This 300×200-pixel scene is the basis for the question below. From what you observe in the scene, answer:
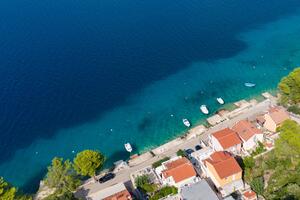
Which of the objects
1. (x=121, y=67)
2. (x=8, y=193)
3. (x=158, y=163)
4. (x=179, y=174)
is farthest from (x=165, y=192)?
(x=121, y=67)

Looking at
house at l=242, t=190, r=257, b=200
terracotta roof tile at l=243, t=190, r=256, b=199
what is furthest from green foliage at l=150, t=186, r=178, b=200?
terracotta roof tile at l=243, t=190, r=256, b=199

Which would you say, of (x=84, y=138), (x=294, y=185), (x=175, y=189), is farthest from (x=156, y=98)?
(x=294, y=185)

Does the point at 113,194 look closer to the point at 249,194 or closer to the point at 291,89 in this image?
the point at 249,194

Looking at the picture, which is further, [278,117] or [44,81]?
[44,81]

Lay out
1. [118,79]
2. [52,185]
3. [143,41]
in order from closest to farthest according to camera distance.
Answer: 1. [52,185]
2. [118,79]
3. [143,41]

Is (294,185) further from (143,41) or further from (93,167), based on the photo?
(143,41)

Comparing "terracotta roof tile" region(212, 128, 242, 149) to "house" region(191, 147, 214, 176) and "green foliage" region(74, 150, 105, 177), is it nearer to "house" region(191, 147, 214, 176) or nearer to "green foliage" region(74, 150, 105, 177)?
"house" region(191, 147, 214, 176)

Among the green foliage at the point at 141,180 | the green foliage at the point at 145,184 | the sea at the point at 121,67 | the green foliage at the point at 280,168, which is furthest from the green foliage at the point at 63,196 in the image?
the green foliage at the point at 280,168
